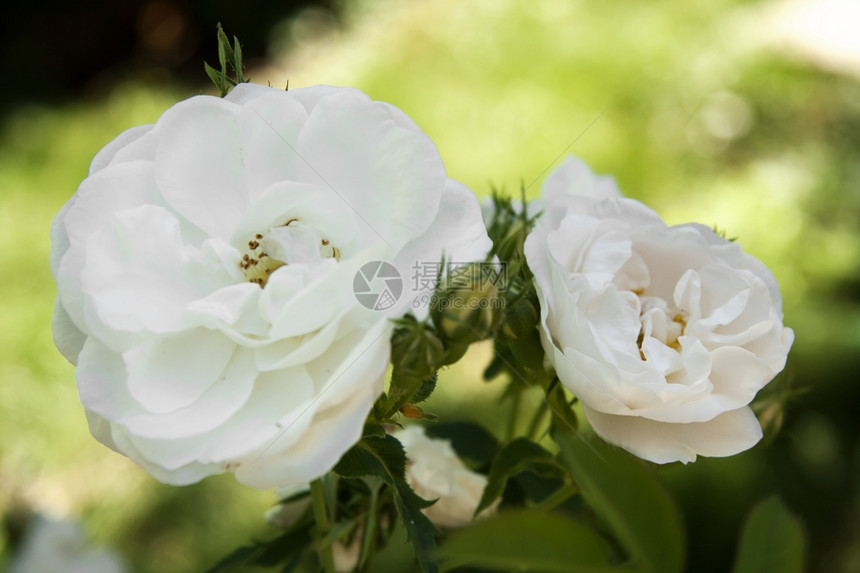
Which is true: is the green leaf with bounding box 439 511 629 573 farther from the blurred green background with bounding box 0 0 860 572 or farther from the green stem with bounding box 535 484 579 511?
the blurred green background with bounding box 0 0 860 572

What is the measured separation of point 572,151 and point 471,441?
167 cm

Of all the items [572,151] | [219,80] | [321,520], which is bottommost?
[572,151]

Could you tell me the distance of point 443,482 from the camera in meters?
0.59

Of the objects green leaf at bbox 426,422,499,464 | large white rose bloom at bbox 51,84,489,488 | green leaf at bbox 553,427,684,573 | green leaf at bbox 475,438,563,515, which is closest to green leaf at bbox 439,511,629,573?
green leaf at bbox 553,427,684,573

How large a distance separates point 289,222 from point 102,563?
329 mm

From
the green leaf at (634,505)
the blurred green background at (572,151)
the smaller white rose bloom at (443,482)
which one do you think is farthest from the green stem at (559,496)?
the blurred green background at (572,151)

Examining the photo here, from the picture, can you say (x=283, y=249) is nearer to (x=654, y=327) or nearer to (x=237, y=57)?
(x=237, y=57)

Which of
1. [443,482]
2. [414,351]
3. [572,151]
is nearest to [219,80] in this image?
[414,351]

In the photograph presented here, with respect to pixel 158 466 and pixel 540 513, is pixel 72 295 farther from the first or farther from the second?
pixel 540 513

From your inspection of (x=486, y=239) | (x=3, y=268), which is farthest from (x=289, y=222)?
(x=3, y=268)

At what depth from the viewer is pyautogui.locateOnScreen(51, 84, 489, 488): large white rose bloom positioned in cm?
39

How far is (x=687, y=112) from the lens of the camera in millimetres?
2447

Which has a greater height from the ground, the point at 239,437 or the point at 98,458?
the point at 239,437

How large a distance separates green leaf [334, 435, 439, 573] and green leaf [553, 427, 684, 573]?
17cm
